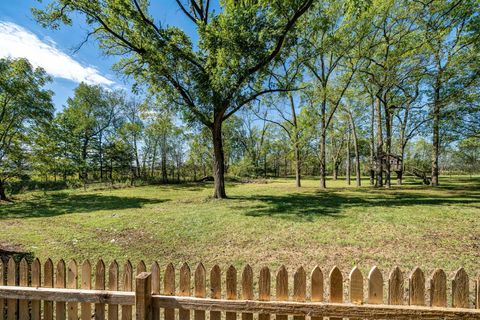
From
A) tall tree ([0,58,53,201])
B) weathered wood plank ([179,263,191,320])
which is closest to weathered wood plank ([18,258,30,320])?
weathered wood plank ([179,263,191,320])

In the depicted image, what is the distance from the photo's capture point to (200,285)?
1703 millimetres

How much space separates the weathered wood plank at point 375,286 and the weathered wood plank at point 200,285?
47.9 inches

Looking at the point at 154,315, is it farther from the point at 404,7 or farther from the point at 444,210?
the point at 404,7

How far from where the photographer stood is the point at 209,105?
10.7 metres

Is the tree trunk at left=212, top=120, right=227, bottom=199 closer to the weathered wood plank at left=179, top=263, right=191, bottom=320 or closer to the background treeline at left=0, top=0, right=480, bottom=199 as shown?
the background treeline at left=0, top=0, right=480, bottom=199

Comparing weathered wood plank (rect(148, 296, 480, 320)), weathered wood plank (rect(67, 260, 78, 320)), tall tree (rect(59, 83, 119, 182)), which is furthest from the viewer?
tall tree (rect(59, 83, 119, 182))

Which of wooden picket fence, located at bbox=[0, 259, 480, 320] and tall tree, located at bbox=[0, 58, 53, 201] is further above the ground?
tall tree, located at bbox=[0, 58, 53, 201]

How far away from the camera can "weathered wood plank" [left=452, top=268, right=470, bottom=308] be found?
4.91 ft

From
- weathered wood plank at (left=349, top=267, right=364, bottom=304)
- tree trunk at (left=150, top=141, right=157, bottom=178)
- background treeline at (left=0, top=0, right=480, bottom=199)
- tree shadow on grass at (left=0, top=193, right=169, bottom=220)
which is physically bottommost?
tree shadow on grass at (left=0, top=193, right=169, bottom=220)

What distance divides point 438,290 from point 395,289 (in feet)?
0.95

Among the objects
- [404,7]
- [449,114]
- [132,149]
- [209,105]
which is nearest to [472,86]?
[449,114]

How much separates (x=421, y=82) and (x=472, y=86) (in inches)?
134

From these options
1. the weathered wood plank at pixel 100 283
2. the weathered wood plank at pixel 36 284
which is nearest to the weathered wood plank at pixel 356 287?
the weathered wood plank at pixel 100 283

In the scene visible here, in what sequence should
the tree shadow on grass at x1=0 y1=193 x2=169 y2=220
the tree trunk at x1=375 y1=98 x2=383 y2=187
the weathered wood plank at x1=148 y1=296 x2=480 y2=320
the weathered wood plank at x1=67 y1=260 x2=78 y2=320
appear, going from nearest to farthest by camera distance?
the weathered wood plank at x1=148 y1=296 x2=480 y2=320 → the weathered wood plank at x1=67 y1=260 x2=78 y2=320 → the tree shadow on grass at x1=0 y1=193 x2=169 y2=220 → the tree trunk at x1=375 y1=98 x2=383 y2=187
